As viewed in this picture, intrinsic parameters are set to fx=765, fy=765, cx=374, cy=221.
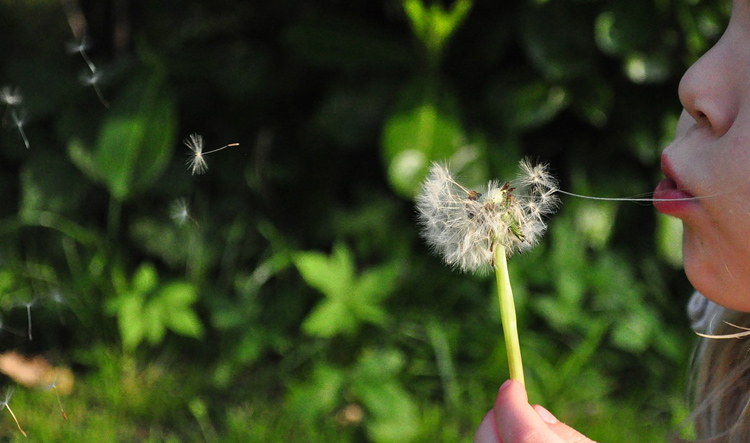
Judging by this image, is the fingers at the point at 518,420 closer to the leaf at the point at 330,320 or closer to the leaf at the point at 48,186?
the leaf at the point at 330,320

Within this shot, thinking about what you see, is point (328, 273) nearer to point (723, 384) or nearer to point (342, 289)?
point (342, 289)

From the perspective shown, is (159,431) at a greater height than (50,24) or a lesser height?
lesser

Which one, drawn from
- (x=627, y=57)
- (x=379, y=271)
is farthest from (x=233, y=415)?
(x=627, y=57)

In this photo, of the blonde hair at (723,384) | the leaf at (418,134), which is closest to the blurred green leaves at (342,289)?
the leaf at (418,134)

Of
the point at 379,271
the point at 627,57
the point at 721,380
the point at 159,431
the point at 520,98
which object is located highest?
the point at 627,57

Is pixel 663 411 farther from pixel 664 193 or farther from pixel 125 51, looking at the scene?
pixel 125 51

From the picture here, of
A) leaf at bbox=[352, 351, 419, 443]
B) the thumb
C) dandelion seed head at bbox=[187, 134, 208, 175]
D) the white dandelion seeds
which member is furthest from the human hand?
leaf at bbox=[352, 351, 419, 443]

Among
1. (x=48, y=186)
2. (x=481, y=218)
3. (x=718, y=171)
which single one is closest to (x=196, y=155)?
(x=481, y=218)
